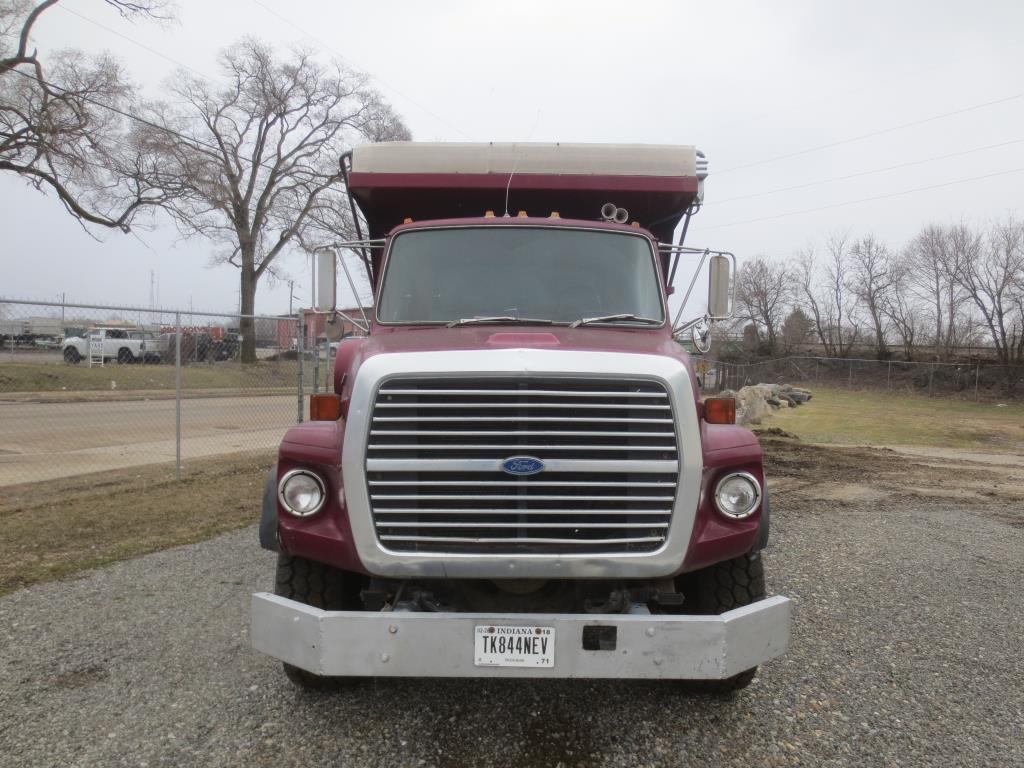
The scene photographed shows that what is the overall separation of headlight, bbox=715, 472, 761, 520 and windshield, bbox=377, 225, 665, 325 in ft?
3.81

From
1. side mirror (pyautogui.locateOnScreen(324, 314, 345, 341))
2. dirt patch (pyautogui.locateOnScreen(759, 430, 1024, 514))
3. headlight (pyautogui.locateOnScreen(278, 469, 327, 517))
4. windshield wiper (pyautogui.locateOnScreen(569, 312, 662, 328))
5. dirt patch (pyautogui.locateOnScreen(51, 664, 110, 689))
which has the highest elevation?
windshield wiper (pyautogui.locateOnScreen(569, 312, 662, 328))

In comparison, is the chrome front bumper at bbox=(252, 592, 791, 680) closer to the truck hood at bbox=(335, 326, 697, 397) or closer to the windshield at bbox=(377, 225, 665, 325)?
the truck hood at bbox=(335, 326, 697, 397)

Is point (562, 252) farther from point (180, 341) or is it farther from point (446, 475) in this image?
point (180, 341)

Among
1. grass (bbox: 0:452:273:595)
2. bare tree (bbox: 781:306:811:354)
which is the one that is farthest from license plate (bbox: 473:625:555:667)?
bare tree (bbox: 781:306:811:354)

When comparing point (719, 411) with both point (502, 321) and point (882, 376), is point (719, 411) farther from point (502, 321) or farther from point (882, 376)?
point (882, 376)

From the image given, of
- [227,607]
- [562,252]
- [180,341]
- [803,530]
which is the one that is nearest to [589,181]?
[562,252]

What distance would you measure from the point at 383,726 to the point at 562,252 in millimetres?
2643

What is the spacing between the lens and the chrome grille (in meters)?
2.78

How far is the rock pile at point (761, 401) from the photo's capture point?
1794 cm

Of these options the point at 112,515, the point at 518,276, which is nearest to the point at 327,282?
the point at 518,276

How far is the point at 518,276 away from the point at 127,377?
6.44 m

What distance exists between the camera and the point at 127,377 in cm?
836

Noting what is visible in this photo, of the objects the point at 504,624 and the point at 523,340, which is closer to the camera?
the point at 504,624

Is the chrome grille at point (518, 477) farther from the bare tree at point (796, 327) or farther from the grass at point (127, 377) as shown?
the bare tree at point (796, 327)
